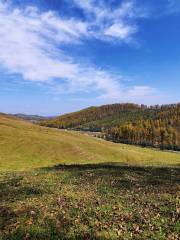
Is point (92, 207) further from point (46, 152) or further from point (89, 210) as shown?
point (46, 152)

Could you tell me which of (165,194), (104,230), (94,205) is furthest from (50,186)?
(104,230)

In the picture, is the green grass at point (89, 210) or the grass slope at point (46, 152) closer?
the green grass at point (89, 210)

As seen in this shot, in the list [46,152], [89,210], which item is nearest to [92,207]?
[89,210]

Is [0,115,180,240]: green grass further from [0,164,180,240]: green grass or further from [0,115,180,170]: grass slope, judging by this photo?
[0,115,180,170]: grass slope

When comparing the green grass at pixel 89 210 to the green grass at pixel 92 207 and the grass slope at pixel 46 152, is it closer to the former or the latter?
the green grass at pixel 92 207

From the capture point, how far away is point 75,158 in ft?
290

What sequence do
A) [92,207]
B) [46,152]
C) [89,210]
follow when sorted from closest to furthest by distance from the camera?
[89,210]
[92,207]
[46,152]

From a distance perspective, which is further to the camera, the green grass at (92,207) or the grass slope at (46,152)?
the grass slope at (46,152)

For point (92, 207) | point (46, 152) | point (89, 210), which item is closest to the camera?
point (89, 210)

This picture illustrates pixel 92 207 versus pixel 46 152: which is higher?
pixel 92 207

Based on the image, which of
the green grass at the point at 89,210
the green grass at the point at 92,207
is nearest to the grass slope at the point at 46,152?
the green grass at the point at 92,207

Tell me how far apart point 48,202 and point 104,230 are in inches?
242

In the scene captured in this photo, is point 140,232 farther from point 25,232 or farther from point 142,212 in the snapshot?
point 25,232

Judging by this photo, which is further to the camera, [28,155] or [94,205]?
[28,155]
